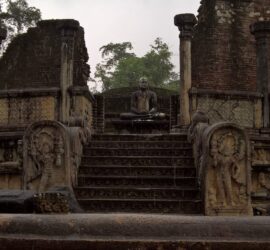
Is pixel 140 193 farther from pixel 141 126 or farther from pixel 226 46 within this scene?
pixel 226 46

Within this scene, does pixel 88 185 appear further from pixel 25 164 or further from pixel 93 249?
pixel 93 249

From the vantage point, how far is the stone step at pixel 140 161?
930 centimetres

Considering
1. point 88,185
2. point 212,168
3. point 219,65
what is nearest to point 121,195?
point 88,185

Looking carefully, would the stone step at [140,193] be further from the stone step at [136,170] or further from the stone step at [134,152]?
the stone step at [134,152]

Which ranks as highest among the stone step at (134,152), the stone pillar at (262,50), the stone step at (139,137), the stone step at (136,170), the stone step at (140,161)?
the stone pillar at (262,50)

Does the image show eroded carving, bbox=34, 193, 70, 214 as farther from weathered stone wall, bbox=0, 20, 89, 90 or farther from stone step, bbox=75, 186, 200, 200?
weathered stone wall, bbox=0, 20, 89, 90

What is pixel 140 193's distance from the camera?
333 inches

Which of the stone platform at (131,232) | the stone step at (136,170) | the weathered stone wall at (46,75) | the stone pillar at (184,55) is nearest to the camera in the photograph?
the stone platform at (131,232)

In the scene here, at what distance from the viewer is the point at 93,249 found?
3.36 m

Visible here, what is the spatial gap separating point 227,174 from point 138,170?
1.62 metres

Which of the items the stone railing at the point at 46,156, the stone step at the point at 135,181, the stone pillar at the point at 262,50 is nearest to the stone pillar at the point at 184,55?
the stone pillar at the point at 262,50

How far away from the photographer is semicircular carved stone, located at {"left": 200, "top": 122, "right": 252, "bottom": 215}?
7.98 metres

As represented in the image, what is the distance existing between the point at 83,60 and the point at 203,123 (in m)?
13.0

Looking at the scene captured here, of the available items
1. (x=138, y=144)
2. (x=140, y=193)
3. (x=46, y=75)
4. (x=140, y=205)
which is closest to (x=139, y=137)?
(x=138, y=144)
